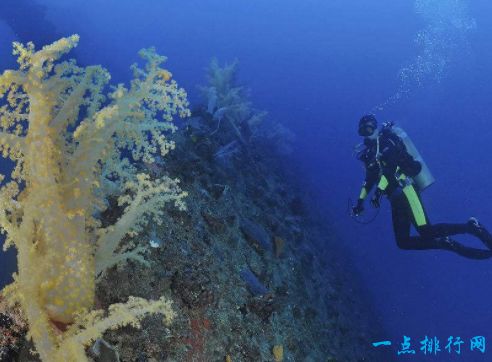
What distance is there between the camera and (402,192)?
824cm

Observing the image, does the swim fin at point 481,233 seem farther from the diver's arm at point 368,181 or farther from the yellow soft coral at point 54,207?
the yellow soft coral at point 54,207

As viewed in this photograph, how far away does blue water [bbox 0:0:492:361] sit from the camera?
86.1 feet

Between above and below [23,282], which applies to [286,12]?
above

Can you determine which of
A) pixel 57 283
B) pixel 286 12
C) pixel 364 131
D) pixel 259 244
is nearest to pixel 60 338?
pixel 57 283

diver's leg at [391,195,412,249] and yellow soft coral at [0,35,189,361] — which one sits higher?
diver's leg at [391,195,412,249]

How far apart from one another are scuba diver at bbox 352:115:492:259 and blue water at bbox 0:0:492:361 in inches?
248

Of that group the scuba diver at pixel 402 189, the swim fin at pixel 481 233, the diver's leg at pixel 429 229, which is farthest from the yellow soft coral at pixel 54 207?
the swim fin at pixel 481 233

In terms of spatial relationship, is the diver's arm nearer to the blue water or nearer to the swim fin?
the swim fin

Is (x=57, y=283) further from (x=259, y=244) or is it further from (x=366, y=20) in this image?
(x=366, y=20)

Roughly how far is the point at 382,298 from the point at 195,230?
22089 millimetres

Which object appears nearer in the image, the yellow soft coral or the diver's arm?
the yellow soft coral

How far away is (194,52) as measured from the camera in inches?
2704

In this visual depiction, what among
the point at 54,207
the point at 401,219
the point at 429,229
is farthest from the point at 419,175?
the point at 54,207

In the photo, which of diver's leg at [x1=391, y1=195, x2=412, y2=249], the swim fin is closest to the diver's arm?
diver's leg at [x1=391, y1=195, x2=412, y2=249]
